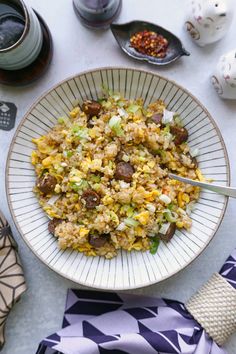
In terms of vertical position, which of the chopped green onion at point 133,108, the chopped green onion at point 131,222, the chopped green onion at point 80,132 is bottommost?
the chopped green onion at point 131,222

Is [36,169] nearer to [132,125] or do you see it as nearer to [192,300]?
[132,125]

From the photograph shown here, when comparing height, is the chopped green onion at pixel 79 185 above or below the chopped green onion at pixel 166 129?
below


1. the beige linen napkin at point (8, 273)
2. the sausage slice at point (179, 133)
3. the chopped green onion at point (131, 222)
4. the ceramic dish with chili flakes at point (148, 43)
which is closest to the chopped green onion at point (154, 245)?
the chopped green onion at point (131, 222)

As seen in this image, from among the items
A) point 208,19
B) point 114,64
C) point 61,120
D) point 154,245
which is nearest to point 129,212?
point 154,245

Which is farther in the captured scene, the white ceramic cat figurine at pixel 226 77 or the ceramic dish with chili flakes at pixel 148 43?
the ceramic dish with chili flakes at pixel 148 43

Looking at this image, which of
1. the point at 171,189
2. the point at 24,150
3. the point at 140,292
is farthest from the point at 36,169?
the point at 140,292

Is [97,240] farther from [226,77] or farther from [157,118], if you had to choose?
[226,77]

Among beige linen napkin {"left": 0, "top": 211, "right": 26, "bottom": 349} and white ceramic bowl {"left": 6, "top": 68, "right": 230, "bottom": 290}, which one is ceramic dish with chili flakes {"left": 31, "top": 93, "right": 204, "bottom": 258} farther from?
beige linen napkin {"left": 0, "top": 211, "right": 26, "bottom": 349}

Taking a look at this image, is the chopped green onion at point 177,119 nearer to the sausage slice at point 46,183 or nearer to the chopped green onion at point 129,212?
the chopped green onion at point 129,212
